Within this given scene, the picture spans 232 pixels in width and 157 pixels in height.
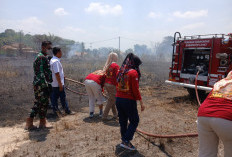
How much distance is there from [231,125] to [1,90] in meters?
9.00

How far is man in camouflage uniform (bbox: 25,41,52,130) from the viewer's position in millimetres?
4328

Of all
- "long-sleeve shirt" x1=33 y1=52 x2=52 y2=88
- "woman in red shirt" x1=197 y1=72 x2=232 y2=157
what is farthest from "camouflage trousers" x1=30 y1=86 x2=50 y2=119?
"woman in red shirt" x1=197 y1=72 x2=232 y2=157

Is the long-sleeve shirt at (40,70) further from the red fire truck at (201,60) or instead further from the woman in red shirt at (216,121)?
the red fire truck at (201,60)

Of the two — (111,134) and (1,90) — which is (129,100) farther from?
(1,90)

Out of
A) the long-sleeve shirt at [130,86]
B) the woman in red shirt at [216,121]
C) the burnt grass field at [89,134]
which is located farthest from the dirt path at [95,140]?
the woman in red shirt at [216,121]

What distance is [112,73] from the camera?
475cm

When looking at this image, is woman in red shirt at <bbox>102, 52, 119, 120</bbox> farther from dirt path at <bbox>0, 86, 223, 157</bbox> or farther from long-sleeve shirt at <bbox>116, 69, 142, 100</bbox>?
long-sleeve shirt at <bbox>116, 69, 142, 100</bbox>

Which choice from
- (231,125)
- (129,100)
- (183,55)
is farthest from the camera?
(183,55)

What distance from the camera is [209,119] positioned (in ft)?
6.78

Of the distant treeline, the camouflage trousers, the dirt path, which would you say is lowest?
the dirt path

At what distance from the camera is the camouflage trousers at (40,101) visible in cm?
434

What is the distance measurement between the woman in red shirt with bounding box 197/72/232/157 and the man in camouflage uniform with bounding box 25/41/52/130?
11.2 feet

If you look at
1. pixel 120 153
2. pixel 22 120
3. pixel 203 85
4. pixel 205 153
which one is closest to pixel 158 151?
pixel 120 153

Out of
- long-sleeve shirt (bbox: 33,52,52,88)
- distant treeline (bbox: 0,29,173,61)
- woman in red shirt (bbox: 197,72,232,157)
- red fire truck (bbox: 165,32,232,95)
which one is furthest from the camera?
distant treeline (bbox: 0,29,173,61)
